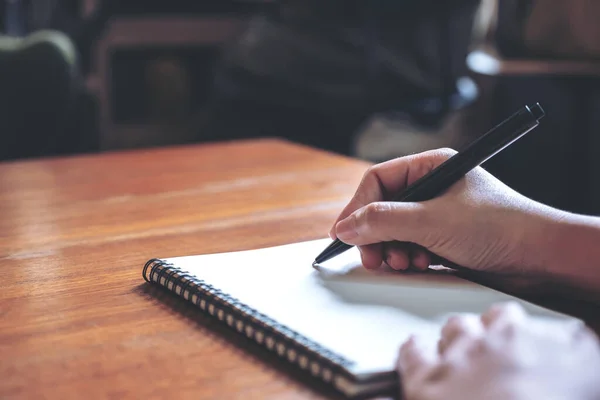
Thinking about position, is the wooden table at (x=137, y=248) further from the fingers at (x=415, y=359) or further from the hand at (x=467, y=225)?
the hand at (x=467, y=225)

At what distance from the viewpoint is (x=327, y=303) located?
57 cm

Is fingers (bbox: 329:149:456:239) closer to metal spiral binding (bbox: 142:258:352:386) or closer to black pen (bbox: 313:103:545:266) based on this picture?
black pen (bbox: 313:103:545:266)

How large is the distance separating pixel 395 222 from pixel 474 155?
3.5 inches

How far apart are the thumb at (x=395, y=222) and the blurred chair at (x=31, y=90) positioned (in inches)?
52.8

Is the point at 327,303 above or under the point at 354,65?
under

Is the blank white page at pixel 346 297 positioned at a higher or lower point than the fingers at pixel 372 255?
lower

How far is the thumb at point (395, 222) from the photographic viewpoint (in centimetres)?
61

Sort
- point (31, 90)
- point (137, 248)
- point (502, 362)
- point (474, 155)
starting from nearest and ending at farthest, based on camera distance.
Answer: point (502, 362) → point (474, 155) → point (137, 248) → point (31, 90)

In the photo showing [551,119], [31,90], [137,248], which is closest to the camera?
[137,248]

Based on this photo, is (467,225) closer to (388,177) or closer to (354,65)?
(388,177)

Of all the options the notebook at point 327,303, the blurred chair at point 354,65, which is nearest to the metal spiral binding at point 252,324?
the notebook at point 327,303

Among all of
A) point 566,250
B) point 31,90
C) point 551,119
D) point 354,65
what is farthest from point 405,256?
point 354,65

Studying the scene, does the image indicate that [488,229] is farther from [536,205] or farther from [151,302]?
[151,302]

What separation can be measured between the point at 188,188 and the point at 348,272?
1.38 ft
